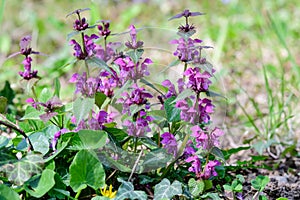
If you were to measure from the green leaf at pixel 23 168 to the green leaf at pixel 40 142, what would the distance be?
4cm

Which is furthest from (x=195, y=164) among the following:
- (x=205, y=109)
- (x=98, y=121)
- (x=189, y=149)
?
(x=98, y=121)

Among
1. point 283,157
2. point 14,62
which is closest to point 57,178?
point 283,157

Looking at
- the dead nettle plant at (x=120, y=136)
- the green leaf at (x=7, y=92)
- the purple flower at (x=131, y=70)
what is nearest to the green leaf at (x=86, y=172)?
the dead nettle plant at (x=120, y=136)

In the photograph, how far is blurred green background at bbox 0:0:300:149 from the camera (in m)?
2.59

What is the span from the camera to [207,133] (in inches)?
49.8

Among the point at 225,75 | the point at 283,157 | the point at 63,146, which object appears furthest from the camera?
the point at 225,75

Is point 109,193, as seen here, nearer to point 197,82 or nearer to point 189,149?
point 189,149

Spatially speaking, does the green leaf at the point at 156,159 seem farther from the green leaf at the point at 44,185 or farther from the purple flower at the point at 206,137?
the green leaf at the point at 44,185

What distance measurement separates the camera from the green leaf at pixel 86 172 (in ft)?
4.06

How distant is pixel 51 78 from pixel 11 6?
139 centimetres

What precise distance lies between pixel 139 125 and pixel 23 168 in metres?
0.30

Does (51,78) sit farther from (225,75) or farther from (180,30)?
(180,30)

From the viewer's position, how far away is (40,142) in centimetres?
130

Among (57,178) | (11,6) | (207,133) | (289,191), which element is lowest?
(289,191)
